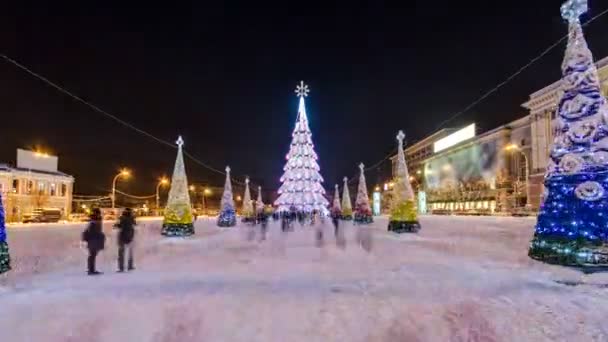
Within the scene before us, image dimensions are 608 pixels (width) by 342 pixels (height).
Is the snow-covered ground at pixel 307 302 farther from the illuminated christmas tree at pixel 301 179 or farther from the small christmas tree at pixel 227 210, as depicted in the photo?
the illuminated christmas tree at pixel 301 179

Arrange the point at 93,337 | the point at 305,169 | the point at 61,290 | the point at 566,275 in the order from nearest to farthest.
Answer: the point at 93,337
the point at 61,290
the point at 566,275
the point at 305,169

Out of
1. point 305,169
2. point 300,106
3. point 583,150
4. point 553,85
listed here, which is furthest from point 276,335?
point 553,85

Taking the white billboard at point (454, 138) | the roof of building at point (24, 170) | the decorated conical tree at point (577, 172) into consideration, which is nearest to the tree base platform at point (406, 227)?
the decorated conical tree at point (577, 172)

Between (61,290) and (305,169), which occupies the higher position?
(305,169)

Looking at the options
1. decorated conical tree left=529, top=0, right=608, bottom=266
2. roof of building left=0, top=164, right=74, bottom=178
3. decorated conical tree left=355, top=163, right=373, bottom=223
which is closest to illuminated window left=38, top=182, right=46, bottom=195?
roof of building left=0, top=164, right=74, bottom=178

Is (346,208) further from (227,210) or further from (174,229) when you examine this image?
(174,229)

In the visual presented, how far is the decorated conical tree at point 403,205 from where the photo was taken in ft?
82.9

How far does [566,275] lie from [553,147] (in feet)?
12.3

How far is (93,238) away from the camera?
12.4 metres

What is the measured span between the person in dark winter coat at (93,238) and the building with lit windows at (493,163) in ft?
161

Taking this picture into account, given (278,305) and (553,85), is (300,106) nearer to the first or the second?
(553,85)

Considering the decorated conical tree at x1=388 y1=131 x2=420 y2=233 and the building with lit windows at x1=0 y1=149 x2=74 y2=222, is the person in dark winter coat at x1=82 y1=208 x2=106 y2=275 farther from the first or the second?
the building with lit windows at x1=0 y1=149 x2=74 y2=222

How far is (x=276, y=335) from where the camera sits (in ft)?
20.9

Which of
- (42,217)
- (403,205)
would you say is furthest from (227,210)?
(42,217)
